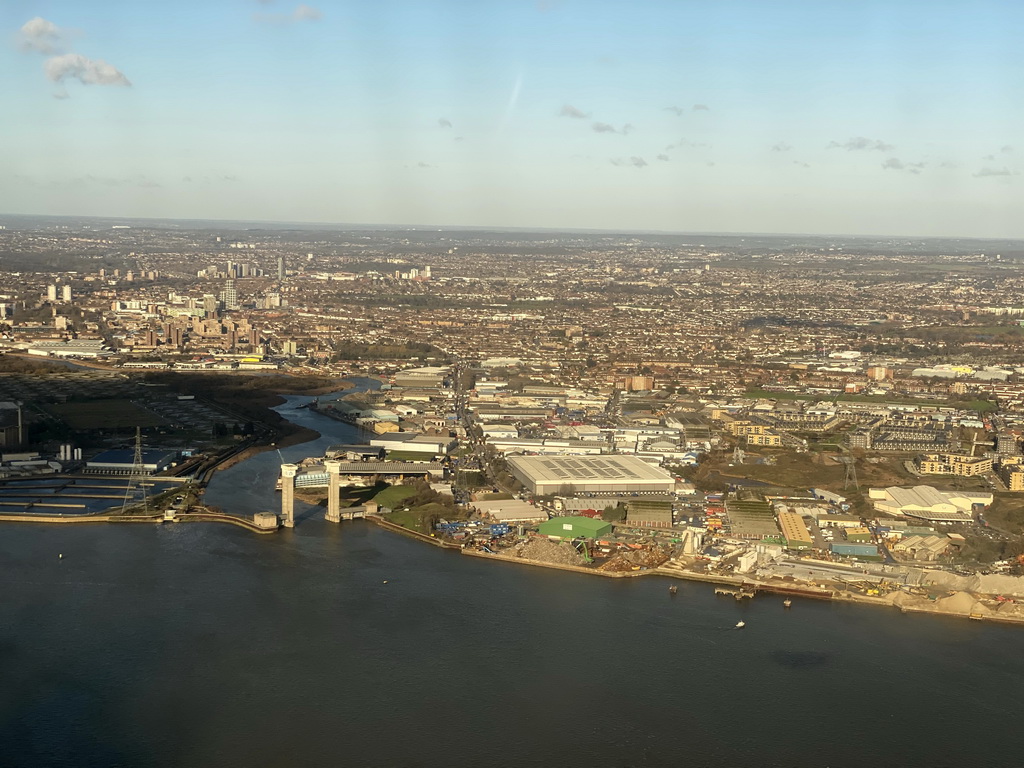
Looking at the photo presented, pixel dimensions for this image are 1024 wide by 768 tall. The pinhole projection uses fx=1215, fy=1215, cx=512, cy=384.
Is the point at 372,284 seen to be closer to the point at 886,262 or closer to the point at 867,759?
the point at 886,262

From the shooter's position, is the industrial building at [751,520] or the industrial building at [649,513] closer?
the industrial building at [751,520]

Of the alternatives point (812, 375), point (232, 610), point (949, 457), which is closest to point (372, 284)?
point (812, 375)

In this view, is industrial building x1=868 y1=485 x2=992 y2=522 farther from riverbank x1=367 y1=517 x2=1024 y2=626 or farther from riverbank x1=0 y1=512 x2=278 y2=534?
riverbank x1=0 y1=512 x2=278 y2=534

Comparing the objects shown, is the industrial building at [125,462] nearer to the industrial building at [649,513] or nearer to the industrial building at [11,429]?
the industrial building at [11,429]

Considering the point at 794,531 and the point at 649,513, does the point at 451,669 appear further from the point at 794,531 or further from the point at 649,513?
the point at 794,531

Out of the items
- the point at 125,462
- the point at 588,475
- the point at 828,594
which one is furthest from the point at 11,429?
the point at 828,594

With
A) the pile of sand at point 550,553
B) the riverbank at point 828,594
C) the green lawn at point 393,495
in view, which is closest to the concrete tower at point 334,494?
the green lawn at point 393,495

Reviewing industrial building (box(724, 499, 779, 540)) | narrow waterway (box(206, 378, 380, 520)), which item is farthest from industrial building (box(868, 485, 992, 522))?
narrow waterway (box(206, 378, 380, 520))
